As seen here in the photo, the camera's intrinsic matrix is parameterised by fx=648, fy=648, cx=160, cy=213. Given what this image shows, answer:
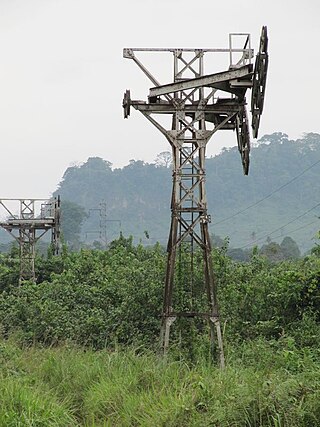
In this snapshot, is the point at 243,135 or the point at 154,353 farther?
the point at 243,135

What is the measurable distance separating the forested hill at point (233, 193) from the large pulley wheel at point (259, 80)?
7883cm

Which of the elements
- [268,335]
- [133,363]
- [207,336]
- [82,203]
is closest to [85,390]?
[133,363]

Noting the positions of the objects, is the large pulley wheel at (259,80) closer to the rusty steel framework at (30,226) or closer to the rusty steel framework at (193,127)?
the rusty steel framework at (193,127)

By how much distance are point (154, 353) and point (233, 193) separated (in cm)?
9446

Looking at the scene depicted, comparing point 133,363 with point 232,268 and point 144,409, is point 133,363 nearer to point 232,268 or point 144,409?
point 144,409

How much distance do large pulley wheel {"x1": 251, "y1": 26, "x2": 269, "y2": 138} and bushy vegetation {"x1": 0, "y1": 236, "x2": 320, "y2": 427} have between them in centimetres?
352

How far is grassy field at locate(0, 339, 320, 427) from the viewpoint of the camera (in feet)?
19.5

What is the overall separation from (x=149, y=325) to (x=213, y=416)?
7.47 metres

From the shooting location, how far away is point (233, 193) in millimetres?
104188

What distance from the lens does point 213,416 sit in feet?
19.8

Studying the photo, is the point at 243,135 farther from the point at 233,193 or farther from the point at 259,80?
the point at 233,193

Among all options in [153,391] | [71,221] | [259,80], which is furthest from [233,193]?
[153,391]

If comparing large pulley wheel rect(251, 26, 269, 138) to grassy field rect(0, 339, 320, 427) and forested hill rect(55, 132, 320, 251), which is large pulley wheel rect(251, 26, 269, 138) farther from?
forested hill rect(55, 132, 320, 251)

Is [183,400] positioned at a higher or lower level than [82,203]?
lower
